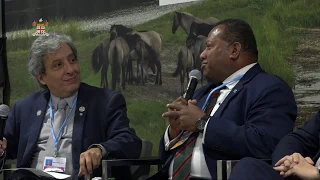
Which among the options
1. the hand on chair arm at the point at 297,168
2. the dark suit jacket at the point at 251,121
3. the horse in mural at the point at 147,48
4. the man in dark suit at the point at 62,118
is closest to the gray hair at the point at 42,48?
the man in dark suit at the point at 62,118

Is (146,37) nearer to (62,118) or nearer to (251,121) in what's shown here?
(62,118)

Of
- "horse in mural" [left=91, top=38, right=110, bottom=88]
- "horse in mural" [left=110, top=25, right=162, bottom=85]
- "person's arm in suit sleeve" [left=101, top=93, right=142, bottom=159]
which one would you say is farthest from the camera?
"horse in mural" [left=91, top=38, right=110, bottom=88]

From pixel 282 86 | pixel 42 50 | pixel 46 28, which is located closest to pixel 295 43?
pixel 282 86

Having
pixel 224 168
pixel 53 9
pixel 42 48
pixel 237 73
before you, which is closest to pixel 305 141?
pixel 224 168

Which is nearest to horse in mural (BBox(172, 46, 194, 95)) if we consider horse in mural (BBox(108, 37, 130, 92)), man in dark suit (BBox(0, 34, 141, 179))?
horse in mural (BBox(108, 37, 130, 92))

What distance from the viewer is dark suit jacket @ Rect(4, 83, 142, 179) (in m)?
3.27

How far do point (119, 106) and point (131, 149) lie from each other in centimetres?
29

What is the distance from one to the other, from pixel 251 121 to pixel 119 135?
83 centimetres

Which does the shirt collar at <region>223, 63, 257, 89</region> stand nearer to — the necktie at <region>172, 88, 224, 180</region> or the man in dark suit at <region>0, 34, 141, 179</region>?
the necktie at <region>172, 88, 224, 180</region>

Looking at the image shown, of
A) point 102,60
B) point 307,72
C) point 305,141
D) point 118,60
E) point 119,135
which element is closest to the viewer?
point 305,141

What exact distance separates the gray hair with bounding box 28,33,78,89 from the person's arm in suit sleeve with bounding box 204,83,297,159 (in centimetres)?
120

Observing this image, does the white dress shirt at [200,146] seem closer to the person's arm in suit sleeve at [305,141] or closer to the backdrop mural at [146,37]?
the person's arm in suit sleeve at [305,141]

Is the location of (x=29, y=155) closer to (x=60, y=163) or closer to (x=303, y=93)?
(x=60, y=163)

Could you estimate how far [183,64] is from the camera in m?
4.01
